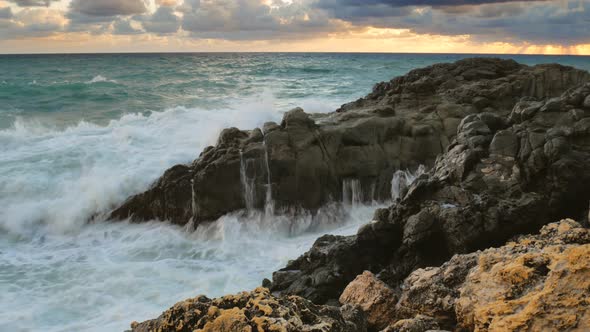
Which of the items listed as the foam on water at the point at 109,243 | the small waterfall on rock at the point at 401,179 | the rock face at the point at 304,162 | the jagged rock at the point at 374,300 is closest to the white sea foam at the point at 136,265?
the foam on water at the point at 109,243

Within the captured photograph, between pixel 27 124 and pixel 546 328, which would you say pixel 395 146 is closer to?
pixel 546 328

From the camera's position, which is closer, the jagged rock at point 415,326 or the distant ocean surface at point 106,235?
the jagged rock at point 415,326

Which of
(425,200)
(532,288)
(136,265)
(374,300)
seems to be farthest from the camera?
(136,265)

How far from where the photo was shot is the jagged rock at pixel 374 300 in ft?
15.4

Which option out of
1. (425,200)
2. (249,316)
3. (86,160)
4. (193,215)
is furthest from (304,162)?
(249,316)

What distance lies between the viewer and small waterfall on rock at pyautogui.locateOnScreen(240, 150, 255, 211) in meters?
11.0

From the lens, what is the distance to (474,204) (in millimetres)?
6480

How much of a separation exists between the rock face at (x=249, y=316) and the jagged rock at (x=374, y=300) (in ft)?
5.18

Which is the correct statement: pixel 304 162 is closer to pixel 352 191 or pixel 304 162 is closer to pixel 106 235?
pixel 352 191

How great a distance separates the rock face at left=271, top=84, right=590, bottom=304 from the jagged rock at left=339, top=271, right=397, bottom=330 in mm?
1242

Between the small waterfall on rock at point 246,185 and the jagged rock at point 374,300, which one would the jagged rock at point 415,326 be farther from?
the small waterfall on rock at point 246,185

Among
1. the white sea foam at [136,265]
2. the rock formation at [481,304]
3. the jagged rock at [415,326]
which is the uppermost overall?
the rock formation at [481,304]

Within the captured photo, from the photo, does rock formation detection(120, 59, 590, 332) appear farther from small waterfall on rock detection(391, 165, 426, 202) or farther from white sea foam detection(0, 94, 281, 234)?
white sea foam detection(0, 94, 281, 234)

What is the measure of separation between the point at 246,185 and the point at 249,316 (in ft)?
27.0
